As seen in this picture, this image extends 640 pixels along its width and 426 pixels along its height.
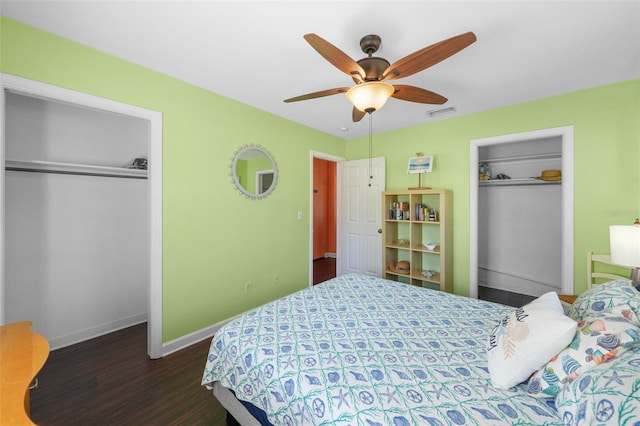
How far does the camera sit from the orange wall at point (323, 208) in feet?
20.7

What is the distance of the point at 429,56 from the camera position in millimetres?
1466

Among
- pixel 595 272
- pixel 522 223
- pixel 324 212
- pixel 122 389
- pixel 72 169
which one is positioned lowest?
pixel 122 389

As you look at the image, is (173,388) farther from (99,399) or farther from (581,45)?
(581,45)

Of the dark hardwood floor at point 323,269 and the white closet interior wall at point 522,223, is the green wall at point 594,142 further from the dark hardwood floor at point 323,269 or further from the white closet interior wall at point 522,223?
the dark hardwood floor at point 323,269

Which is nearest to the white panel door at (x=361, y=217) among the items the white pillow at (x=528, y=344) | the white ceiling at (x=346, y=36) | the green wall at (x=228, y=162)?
the green wall at (x=228, y=162)

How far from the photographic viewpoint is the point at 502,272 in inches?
159

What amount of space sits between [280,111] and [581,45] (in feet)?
8.81

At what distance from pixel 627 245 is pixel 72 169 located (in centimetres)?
414

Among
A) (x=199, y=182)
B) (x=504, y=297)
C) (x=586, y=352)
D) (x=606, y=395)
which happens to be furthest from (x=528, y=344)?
(x=504, y=297)

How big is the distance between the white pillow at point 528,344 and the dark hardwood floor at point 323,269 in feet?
11.2

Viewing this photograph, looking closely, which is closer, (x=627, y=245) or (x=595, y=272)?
(x=627, y=245)

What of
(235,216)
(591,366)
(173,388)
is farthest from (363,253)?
(591,366)

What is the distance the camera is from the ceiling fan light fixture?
5.33 feet

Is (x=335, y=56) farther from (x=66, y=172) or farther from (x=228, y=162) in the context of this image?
(x=66, y=172)
